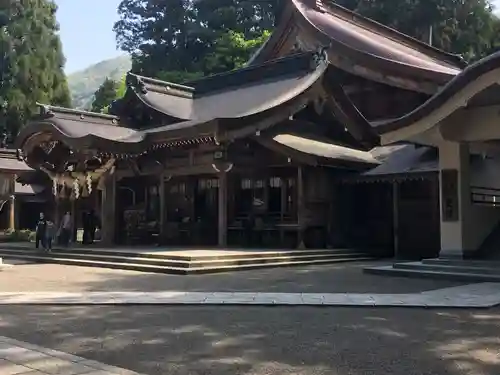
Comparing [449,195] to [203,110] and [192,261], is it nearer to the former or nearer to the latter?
[192,261]

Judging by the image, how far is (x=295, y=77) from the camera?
2169 centimetres

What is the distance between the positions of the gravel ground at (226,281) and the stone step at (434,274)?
0.32 metres

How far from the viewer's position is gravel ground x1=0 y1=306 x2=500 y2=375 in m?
5.19

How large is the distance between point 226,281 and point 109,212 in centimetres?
1001

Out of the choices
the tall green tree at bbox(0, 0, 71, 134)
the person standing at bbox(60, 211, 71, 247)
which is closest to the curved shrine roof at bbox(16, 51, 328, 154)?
the person standing at bbox(60, 211, 71, 247)

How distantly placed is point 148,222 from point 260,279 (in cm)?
1007

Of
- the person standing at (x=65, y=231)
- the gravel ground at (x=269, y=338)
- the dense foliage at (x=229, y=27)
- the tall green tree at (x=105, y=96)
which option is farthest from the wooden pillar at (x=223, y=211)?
the tall green tree at (x=105, y=96)

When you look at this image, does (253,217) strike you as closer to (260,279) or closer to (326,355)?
(260,279)

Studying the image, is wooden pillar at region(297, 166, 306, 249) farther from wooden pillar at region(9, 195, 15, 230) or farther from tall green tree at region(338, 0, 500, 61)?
tall green tree at region(338, 0, 500, 61)

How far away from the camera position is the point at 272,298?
9047mm

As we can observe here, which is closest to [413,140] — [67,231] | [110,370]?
[110,370]

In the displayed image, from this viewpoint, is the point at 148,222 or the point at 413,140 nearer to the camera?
the point at 413,140

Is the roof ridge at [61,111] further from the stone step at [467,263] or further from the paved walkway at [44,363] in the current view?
the paved walkway at [44,363]

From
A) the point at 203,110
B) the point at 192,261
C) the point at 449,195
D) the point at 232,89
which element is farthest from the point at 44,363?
the point at 232,89
